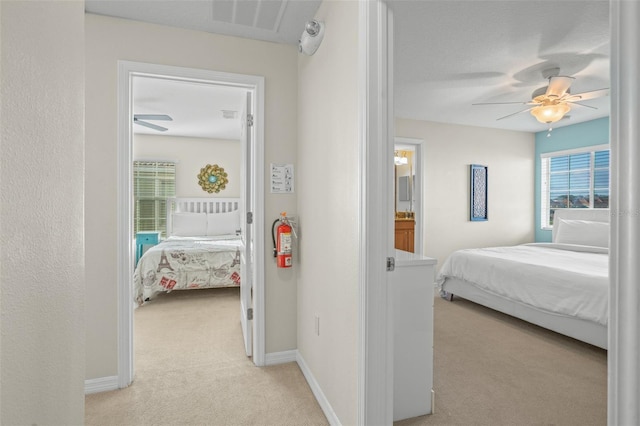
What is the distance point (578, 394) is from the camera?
84.2 inches

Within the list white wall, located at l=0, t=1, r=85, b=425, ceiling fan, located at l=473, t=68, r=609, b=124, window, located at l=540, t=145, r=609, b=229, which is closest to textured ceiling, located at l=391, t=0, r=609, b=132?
ceiling fan, located at l=473, t=68, r=609, b=124

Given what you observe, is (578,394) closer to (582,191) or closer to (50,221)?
(50,221)

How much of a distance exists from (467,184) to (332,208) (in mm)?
3954

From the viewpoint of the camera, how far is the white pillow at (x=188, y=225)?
18.5 ft

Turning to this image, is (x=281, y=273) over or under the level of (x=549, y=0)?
under

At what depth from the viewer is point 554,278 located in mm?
3012

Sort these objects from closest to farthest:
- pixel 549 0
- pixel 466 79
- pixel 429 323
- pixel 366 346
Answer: pixel 366 346 → pixel 429 323 → pixel 549 0 → pixel 466 79

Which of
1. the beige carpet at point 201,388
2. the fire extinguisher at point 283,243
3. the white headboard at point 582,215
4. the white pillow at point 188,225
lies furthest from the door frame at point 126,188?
the white headboard at point 582,215

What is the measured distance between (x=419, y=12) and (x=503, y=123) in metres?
3.50

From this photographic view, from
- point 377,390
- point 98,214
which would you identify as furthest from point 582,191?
point 98,214

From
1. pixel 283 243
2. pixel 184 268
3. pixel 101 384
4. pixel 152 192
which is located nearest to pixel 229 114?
pixel 184 268

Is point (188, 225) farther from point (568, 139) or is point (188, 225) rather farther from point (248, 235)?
point (568, 139)

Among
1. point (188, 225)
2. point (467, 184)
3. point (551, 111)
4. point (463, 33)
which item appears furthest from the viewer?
point (188, 225)

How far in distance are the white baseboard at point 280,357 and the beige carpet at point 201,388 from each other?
0.17ft
